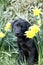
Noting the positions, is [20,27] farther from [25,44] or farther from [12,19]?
[12,19]

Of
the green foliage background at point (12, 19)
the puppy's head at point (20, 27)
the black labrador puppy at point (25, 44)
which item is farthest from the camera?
the green foliage background at point (12, 19)

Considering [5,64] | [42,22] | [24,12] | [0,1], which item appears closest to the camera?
[42,22]

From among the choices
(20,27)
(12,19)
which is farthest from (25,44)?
(12,19)

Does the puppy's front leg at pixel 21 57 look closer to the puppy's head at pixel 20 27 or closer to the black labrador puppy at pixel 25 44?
the black labrador puppy at pixel 25 44

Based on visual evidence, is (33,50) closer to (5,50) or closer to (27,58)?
(27,58)

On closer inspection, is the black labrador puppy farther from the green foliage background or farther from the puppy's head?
the green foliage background

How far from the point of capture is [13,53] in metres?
5.54

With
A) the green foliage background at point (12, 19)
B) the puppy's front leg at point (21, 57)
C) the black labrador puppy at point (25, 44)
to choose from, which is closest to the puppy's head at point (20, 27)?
the black labrador puppy at point (25, 44)

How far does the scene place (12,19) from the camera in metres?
6.70

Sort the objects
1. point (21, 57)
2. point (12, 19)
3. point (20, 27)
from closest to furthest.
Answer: point (20, 27), point (21, 57), point (12, 19)

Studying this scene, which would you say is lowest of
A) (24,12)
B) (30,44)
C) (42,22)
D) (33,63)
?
(33,63)

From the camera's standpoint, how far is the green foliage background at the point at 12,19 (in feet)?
16.5

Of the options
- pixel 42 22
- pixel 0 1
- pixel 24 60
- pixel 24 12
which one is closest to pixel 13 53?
pixel 24 60

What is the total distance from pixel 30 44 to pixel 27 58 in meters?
0.32
